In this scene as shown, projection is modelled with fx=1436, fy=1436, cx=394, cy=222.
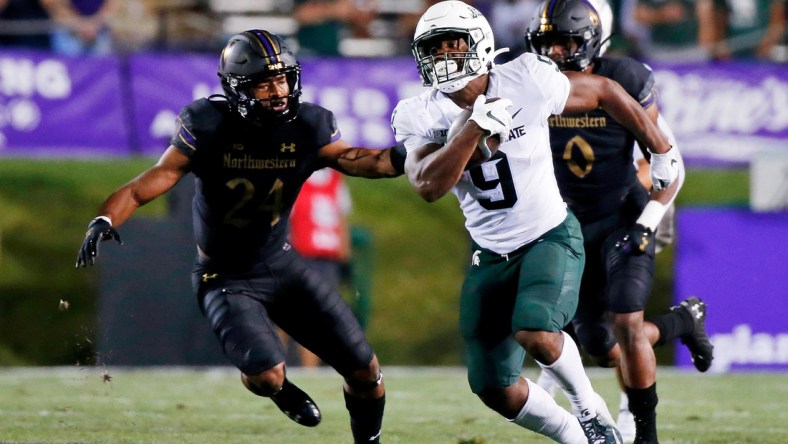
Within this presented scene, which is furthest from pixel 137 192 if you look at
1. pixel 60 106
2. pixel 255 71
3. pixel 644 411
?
pixel 60 106

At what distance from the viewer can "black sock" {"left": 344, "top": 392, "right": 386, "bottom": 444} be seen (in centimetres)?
584

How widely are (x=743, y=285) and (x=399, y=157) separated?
15.8 feet

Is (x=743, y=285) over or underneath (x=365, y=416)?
underneath

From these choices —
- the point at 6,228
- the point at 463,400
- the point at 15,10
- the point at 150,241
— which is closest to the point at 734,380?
the point at 463,400

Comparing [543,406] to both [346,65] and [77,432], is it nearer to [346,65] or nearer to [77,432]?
[77,432]

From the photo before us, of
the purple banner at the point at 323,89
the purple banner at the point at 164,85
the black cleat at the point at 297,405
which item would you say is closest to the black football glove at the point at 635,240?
the black cleat at the point at 297,405

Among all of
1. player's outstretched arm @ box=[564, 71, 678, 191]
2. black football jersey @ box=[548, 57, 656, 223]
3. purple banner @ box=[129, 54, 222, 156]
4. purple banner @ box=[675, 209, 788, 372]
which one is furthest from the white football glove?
purple banner @ box=[129, 54, 222, 156]

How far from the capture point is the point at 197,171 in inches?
231

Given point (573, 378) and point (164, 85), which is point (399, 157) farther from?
point (164, 85)

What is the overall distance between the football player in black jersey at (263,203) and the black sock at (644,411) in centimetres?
104

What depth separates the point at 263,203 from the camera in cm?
589

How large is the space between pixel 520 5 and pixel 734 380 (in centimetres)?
403

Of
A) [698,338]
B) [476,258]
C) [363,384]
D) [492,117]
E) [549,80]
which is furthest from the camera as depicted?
[698,338]

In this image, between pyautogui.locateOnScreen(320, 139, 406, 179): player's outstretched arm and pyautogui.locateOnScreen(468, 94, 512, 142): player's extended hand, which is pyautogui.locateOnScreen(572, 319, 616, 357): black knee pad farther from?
pyautogui.locateOnScreen(468, 94, 512, 142): player's extended hand
